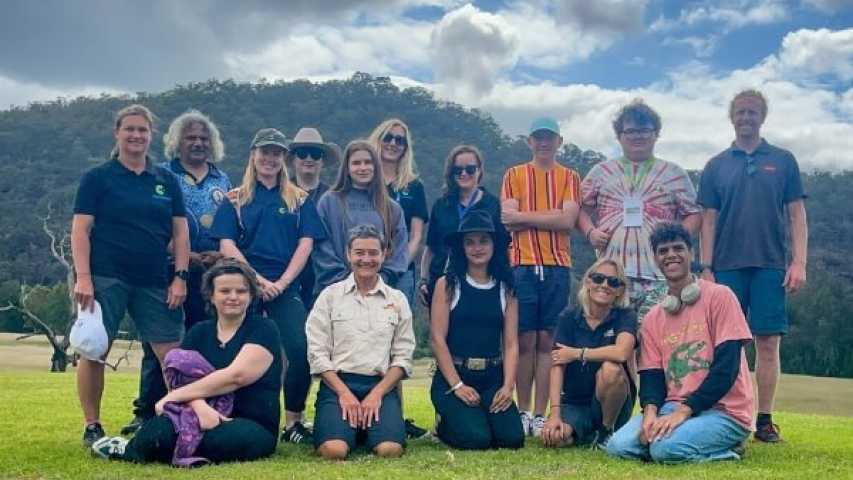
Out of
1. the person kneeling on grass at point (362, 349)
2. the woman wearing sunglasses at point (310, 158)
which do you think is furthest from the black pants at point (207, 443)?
the woman wearing sunglasses at point (310, 158)

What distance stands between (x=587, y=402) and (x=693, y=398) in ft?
3.72

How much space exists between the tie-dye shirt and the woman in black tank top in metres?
1.16

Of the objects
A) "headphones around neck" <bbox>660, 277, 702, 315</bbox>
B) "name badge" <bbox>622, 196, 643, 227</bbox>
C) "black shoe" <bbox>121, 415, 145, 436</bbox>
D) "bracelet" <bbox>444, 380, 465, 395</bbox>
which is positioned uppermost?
"name badge" <bbox>622, 196, 643, 227</bbox>

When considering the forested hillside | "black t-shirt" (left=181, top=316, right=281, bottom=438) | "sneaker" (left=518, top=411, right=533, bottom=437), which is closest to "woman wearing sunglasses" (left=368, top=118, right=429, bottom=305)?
"sneaker" (left=518, top=411, right=533, bottom=437)

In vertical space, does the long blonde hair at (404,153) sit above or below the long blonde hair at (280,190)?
above

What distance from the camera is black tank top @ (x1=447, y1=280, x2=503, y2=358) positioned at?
25.0 ft

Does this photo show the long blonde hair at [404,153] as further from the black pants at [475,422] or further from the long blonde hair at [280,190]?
the black pants at [475,422]

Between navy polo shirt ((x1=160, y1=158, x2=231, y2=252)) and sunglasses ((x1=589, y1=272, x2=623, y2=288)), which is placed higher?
navy polo shirt ((x1=160, y1=158, x2=231, y2=252))

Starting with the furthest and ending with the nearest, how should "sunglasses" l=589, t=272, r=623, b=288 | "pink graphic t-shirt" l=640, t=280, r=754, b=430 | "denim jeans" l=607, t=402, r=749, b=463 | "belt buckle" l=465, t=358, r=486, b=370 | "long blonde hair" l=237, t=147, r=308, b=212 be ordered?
"long blonde hair" l=237, t=147, r=308, b=212 < "belt buckle" l=465, t=358, r=486, b=370 < "sunglasses" l=589, t=272, r=623, b=288 < "pink graphic t-shirt" l=640, t=280, r=754, b=430 < "denim jeans" l=607, t=402, r=749, b=463

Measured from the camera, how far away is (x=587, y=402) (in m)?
7.47

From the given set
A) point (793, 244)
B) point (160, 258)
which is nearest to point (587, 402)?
point (793, 244)

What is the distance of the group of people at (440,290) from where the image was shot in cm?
664

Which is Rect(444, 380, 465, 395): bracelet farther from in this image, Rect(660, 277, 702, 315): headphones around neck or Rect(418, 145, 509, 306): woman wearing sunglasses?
Rect(660, 277, 702, 315): headphones around neck

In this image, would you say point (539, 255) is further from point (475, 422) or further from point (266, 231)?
point (266, 231)
